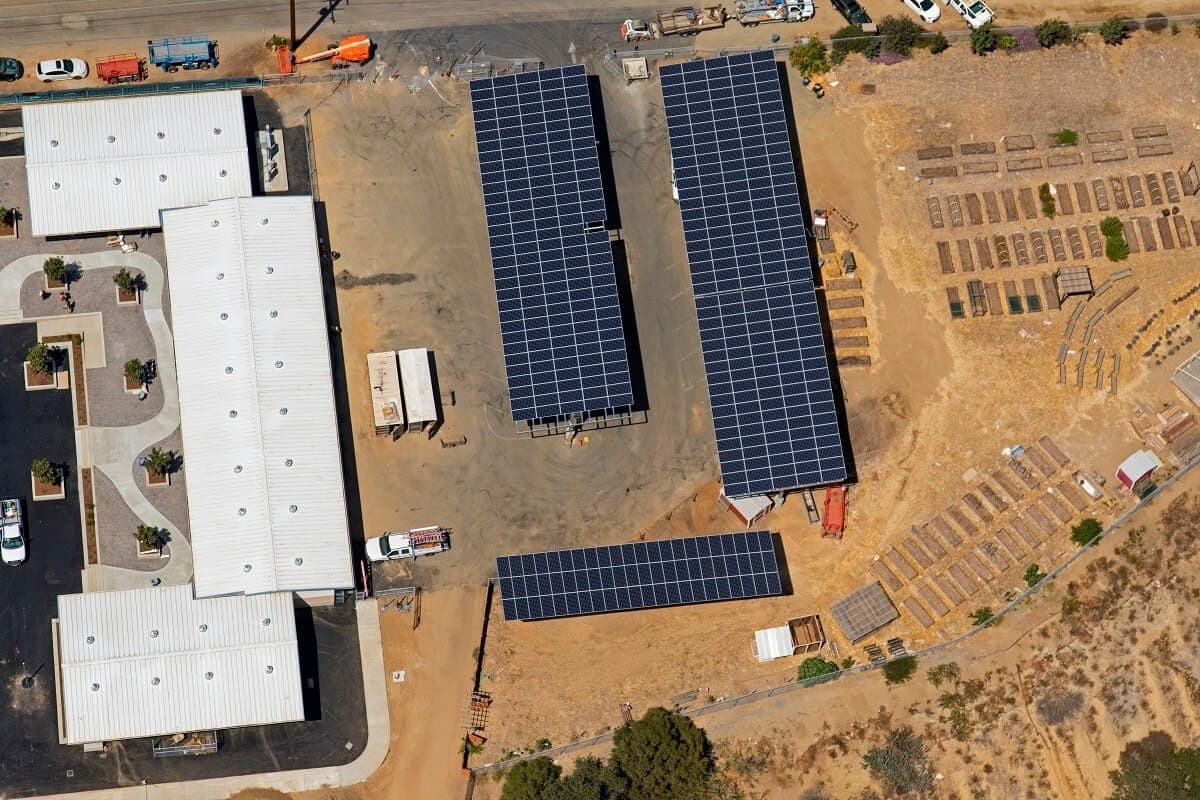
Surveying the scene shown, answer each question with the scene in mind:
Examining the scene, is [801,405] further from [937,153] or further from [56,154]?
[56,154]

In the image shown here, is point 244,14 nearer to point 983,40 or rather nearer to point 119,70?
point 119,70

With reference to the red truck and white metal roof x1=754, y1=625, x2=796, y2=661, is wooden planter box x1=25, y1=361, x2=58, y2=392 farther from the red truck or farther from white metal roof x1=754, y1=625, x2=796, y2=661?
white metal roof x1=754, y1=625, x2=796, y2=661

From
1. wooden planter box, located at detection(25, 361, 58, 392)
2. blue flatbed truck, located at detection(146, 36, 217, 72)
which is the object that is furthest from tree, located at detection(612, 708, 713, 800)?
blue flatbed truck, located at detection(146, 36, 217, 72)

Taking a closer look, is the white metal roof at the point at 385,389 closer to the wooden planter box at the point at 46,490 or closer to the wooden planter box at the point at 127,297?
the wooden planter box at the point at 127,297

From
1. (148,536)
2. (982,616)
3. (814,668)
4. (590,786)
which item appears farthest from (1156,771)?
(148,536)

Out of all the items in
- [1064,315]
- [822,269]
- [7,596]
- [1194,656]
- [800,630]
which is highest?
A: [822,269]

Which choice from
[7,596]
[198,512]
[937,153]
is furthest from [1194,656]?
[7,596]
